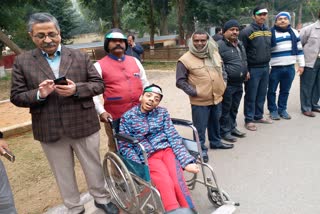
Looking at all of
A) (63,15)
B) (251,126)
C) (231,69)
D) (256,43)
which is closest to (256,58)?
(256,43)

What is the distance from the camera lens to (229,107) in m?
A: 4.24

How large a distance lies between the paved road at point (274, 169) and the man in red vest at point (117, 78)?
41.0 inches

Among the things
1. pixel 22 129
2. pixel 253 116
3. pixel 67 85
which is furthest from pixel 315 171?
pixel 22 129

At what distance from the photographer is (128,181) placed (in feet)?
8.16

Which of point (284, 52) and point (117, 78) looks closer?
point (117, 78)

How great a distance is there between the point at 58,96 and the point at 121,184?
996 mm

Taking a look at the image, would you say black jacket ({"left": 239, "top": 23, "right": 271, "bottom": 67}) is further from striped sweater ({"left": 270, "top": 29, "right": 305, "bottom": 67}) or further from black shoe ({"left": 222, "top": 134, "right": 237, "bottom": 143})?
black shoe ({"left": 222, "top": 134, "right": 237, "bottom": 143})

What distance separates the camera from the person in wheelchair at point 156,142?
2.49 meters

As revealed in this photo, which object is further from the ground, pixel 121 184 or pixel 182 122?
pixel 182 122


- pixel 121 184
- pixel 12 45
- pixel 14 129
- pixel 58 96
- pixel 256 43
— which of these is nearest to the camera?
pixel 58 96

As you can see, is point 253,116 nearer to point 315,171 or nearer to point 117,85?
point 315,171

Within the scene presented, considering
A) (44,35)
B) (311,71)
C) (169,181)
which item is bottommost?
(169,181)

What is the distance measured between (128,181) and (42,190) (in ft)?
4.65

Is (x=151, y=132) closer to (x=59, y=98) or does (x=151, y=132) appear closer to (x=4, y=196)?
(x=59, y=98)
